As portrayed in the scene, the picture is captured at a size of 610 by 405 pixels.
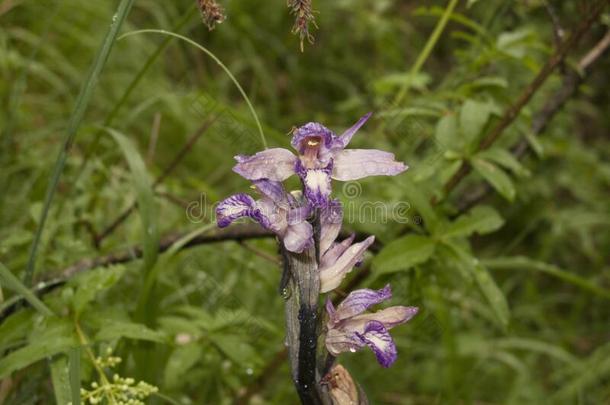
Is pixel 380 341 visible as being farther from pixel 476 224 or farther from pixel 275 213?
pixel 476 224

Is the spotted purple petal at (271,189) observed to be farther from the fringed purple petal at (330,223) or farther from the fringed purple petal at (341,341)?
the fringed purple petal at (341,341)

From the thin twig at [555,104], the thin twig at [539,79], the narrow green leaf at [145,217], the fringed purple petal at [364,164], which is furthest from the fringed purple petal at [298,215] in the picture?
the thin twig at [555,104]

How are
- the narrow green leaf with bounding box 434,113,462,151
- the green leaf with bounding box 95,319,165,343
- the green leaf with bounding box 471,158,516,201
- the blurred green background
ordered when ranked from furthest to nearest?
the narrow green leaf with bounding box 434,113,462,151 < the green leaf with bounding box 471,158,516,201 < the blurred green background < the green leaf with bounding box 95,319,165,343

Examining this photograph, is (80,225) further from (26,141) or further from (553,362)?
(553,362)

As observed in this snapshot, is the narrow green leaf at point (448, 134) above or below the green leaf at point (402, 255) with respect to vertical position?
above

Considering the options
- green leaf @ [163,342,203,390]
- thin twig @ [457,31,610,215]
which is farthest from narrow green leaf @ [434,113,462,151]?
green leaf @ [163,342,203,390]

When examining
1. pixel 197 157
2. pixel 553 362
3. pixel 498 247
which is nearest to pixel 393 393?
pixel 553 362

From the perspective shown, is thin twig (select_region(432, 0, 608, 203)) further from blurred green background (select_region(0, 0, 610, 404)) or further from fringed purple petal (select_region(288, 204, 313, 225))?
fringed purple petal (select_region(288, 204, 313, 225))

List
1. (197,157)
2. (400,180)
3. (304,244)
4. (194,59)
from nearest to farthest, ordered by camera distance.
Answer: (304,244)
(400,180)
(197,157)
(194,59)
